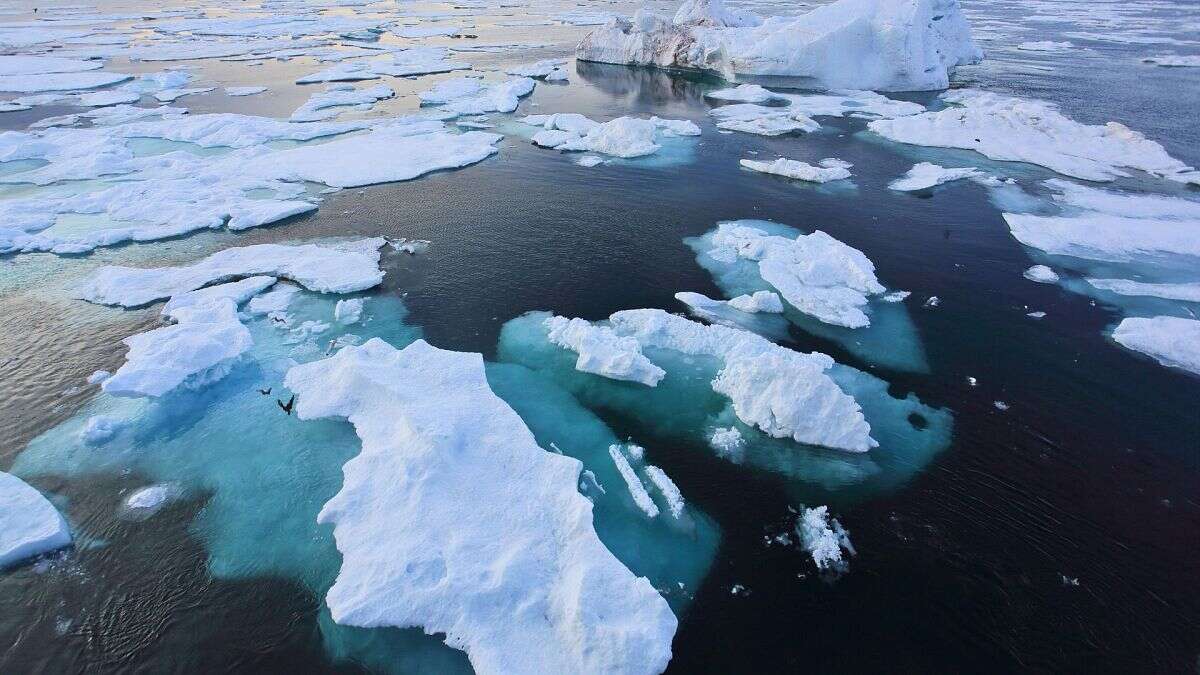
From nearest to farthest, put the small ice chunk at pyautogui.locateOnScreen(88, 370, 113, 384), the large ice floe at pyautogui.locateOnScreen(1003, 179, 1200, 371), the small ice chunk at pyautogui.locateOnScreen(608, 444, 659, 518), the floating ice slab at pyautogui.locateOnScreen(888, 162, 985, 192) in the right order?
the small ice chunk at pyautogui.locateOnScreen(608, 444, 659, 518), the small ice chunk at pyautogui.locateOnScreen(88, 370, 113, 384), the large ice floe at pyautogui.locateOnScreen(1003, 179, 1200, 371), the floating ice slab at pyautogui.locateOnScreen(888, 162, 985, 192)

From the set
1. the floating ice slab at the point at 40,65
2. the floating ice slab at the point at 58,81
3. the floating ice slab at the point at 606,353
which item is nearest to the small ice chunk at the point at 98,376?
the floating ice slab at the point at 606,353

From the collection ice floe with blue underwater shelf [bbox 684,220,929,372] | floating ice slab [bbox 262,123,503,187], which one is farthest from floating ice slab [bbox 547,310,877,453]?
floating ice slab [bbox 262,123,503,187]

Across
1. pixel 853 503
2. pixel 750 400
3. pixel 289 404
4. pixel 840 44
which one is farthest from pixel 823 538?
pixel 840 44

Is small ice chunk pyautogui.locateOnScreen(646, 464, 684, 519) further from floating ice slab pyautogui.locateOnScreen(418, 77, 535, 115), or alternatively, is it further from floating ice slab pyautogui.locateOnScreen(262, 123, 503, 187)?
floating ice slab pyautogui.locateOnScreen(418, 77, 535, 115)

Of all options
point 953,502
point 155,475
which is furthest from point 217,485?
point 953,502

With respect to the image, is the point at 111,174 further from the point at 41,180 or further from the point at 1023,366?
the point at 1023,366

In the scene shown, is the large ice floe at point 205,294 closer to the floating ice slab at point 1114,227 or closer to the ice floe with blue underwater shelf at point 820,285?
the ice floe with blue underwater shelf at point 820,285
